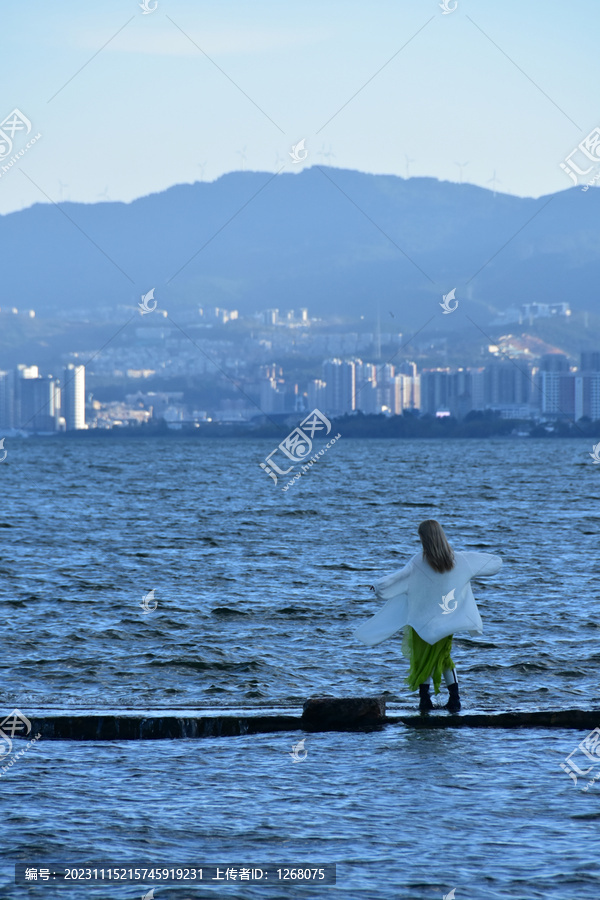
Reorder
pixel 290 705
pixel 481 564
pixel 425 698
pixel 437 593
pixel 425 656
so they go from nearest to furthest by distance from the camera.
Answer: pixel 437 593
pixel 481 564
pixel 425 656
pixel 425 698
pixel 290 705

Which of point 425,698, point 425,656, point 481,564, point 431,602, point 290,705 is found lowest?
point 290,705

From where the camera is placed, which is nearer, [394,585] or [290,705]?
[394,585]

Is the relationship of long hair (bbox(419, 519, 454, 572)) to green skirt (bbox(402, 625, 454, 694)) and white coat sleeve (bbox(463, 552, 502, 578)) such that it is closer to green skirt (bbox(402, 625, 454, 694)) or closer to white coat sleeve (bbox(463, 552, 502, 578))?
white coat sleeve (bbox(463, 552, 502, 578))

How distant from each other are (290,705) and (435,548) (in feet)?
8.70

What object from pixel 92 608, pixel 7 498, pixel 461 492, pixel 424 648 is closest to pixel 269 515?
pixel 461 492

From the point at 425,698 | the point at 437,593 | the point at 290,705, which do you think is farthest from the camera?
the point at 290,705

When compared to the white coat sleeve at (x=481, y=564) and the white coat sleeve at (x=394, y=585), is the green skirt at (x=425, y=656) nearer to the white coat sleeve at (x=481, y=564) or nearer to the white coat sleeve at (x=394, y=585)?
the white coat sleeve at (x=394, y=585)

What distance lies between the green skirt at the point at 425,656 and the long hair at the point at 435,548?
2.60 feet

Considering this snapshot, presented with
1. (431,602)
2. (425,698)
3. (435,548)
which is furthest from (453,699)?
(435,548)

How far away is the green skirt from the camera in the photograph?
12586mm

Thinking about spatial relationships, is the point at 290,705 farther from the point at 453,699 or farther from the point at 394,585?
the point at 394,585

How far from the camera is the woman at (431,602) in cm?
1223

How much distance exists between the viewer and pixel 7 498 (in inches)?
3135

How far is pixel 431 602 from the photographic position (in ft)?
40.5
